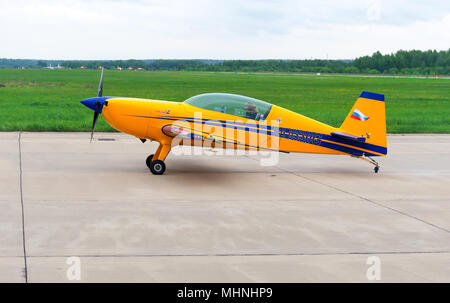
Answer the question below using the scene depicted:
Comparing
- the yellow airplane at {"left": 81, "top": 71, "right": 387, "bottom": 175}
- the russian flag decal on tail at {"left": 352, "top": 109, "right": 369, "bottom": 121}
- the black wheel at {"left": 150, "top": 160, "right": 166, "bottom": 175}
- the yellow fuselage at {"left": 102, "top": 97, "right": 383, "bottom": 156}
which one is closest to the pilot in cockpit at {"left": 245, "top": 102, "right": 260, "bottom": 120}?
the yellow airplane at {"left": 81, "top": 71, "right": 387, "bottom": 175}

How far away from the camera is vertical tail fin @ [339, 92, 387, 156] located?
13.6 metres

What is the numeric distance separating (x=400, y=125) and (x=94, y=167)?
1584cm

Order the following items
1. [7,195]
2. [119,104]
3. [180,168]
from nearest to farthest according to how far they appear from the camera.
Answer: [7,195]
[119,104]
[180,168]

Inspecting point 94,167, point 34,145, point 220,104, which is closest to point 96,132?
point 34,145

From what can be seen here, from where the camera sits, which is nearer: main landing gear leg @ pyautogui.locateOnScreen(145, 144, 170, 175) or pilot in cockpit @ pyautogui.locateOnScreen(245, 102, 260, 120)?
main landing gear leg @ pyautogui.locateOnScreen(145, 144, 170, 175)

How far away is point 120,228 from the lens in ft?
27.6

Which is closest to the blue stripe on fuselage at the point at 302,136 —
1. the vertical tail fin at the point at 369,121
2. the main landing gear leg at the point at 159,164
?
the vertical tail fin at the point at 369,121

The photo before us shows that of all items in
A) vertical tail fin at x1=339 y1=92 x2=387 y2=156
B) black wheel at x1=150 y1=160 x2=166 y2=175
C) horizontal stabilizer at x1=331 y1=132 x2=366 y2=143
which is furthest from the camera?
vertical tail fin at x1=339 y1=92 x2=387 y2=156

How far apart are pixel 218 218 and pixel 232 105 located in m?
→ 4.30

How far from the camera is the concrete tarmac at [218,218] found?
22.5 feet

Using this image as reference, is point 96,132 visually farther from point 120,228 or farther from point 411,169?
point 120,228

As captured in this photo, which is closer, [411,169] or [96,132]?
[411,169]

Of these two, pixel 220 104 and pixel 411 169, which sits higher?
pixel 220 104

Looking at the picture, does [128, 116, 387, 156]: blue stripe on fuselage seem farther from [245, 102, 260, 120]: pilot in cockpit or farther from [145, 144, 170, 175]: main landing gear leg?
[145, 144, 170, 175]: main landing gear leg
